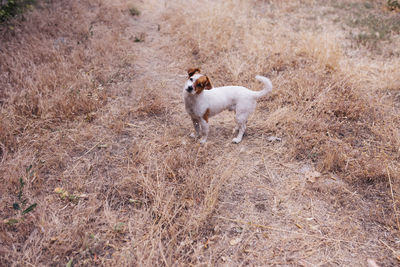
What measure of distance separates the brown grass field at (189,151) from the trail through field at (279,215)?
14mm

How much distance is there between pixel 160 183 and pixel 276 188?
1.29 meters

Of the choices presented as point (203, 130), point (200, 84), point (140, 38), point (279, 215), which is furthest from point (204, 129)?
point (140, 38)

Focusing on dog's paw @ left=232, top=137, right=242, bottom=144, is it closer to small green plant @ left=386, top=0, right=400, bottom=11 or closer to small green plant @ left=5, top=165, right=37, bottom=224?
small green plant @ left=5, top=165, right=37, bottom=224

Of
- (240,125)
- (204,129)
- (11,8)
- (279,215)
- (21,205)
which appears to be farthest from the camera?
(11,8)

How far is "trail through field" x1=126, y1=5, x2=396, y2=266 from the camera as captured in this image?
7.20ft

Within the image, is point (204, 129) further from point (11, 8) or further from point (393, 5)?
point (393, 5)

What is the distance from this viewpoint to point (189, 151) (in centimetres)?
309

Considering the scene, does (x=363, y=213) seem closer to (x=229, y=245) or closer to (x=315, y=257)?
(x=315, y=257)

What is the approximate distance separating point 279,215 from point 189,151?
1.23 m

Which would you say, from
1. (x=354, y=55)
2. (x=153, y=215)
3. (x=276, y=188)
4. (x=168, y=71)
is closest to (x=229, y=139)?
(x=276, y=188)

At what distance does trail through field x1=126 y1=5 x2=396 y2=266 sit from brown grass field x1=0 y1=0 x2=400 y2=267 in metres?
0.01

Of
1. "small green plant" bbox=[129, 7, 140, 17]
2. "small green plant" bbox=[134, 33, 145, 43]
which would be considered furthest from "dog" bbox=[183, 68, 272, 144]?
"small green plant" bbox=[129, 7, 140, 17]

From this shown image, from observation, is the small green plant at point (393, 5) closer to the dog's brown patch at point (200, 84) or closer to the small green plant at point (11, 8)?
the dog's brown patch at point (200, 84)

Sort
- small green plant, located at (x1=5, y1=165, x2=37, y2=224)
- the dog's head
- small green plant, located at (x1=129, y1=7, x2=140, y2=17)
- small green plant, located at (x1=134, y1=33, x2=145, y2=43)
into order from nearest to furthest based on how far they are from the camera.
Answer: small green plant, located at (x1=5, y1=165, x2=37, y2=224), the dog's head, small green plant, located at (x1=134, y1=33, x2=145, y2=43), small green plant, located at (x1=129, y1=7, x2=140, y2=17)
